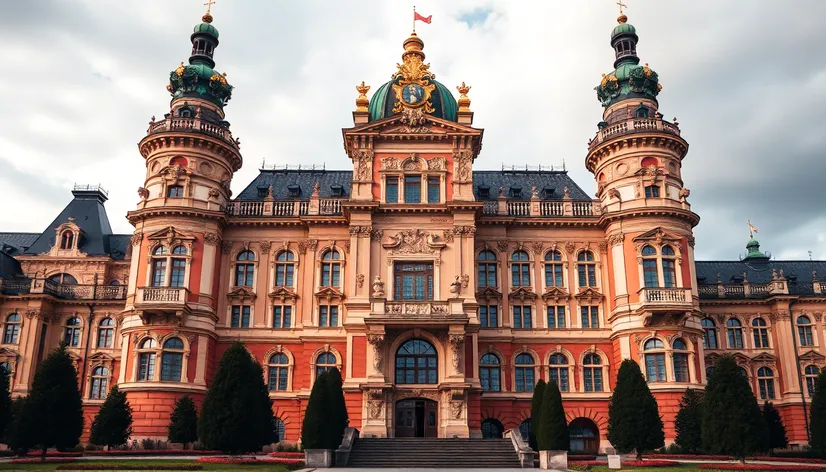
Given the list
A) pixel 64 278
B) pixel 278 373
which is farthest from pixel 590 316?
pixel 64 278

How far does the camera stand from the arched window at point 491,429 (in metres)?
47.8

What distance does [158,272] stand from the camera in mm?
48000

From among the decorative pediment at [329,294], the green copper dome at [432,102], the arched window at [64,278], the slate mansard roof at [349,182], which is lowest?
the decorative pediment at [329,294]

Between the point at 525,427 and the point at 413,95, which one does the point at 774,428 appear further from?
the point at 413,95

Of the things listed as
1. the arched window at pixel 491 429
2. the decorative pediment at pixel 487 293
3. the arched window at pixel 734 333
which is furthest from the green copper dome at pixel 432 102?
the arched window at pixel 734 333

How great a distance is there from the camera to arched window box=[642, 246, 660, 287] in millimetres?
47562

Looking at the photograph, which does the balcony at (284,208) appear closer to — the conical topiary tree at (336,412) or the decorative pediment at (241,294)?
the decorative pediment at (241,294)

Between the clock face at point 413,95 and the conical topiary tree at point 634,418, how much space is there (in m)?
23.7

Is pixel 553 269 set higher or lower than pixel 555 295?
higher

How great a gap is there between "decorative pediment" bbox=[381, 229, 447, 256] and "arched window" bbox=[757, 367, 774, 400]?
26559 mm

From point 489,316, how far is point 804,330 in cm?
2525

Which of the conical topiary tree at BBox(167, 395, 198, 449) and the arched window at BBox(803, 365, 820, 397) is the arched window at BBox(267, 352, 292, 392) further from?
the arched window at BBox(803, 365, 820, 397)

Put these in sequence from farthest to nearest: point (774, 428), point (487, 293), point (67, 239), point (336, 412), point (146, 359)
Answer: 1. point (67, 239)
2. point (487, 293)
3. point (774, 428)
4. point (146, 359)
5. point (336, 412)

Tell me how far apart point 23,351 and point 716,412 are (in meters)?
46.8
